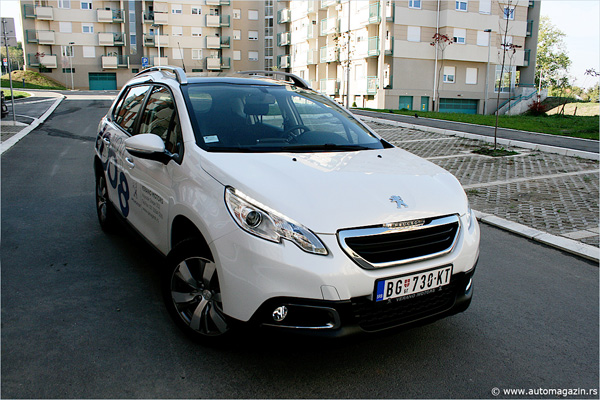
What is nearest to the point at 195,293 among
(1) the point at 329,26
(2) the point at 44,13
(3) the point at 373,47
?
(3) the point at 373,47

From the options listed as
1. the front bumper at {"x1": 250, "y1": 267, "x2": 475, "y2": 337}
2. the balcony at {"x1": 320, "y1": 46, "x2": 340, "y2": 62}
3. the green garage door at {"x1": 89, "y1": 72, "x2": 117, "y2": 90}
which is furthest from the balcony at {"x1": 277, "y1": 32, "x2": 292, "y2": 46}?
the front bumper at {"x1": 250, "y1": 267, "x2": 475, "y2": 337}

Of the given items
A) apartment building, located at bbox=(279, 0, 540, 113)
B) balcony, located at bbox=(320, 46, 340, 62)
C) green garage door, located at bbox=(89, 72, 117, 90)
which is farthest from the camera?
green garage door, located at bbox=(89, 72, 117, 90)

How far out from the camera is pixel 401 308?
114 inches

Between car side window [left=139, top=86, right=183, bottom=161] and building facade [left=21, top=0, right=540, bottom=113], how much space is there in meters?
30.5

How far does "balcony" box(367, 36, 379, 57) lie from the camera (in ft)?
150

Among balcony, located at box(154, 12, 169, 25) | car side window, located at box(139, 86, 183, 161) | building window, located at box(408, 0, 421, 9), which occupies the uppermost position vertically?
balcony, located at box(154, 12, 169, 25)

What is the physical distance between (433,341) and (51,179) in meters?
7.48

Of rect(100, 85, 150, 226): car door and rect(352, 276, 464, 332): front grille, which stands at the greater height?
rect(100, 85, 150, 226): car door

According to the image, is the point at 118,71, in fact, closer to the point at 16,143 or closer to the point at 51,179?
the point at 16,143

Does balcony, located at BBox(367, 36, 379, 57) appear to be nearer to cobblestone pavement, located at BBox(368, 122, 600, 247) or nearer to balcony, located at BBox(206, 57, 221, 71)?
balcony, located at BBox(206, 57, 221, 71)

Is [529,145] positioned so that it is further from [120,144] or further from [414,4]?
[414,4]

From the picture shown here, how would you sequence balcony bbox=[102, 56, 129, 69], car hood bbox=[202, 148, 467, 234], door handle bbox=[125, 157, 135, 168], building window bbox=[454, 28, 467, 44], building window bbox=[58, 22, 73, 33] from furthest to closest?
1. balcony bbox=[102, 56, 129, 69]
2. building window bbox=[58, 22, 73, 33]
3. building window bbox=[454, 28, 467, 44]
4. door handle bbox=[125, 157, 135, 168]
5. car hood bbox=[202, 148, 467, 234]

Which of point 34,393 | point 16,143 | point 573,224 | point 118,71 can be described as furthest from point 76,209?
point 118,71

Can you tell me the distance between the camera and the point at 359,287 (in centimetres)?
271
